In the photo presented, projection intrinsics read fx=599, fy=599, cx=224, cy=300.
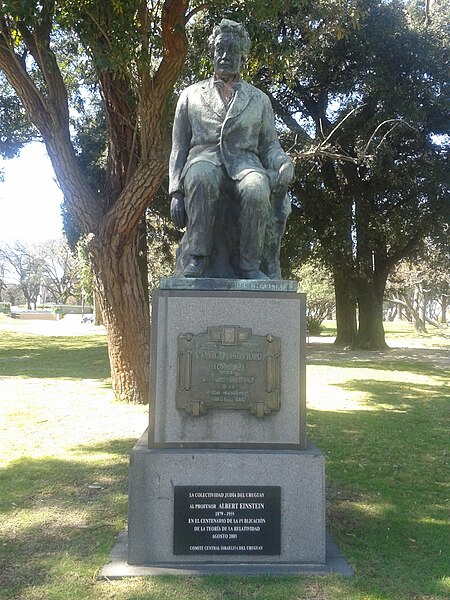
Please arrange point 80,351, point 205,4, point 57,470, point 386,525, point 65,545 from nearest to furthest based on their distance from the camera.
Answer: point 65,545 → point 386,525 → point 57,470 → point 205,4 → point 80,351

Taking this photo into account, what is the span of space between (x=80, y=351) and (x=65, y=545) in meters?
15.1

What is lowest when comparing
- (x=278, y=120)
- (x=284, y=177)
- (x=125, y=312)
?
(x=125, y=312)

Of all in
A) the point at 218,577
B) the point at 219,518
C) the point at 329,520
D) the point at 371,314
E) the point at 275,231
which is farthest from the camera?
the point at 371,314

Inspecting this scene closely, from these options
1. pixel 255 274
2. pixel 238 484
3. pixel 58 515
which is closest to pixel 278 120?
pixel 255 274

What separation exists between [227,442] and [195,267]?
3.85ft

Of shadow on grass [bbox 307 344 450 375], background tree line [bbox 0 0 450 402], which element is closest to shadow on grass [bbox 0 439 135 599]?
background tree line [bbox 0 0 450 402]

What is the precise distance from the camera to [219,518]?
3.66 meters

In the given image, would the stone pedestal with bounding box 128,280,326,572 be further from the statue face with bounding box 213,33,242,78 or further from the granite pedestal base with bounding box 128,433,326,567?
the statue face with bounding box 213,33,242,78

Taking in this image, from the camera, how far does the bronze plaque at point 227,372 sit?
3740 mm

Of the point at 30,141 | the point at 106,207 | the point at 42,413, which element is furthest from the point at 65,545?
the point at 30,141

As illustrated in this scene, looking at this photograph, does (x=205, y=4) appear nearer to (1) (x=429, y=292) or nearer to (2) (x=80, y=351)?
(2) (x=80, y=351)

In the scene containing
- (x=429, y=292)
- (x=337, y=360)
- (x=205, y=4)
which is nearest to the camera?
(x=205, y=4)

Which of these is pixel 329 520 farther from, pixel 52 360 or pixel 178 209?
pixel 52 360

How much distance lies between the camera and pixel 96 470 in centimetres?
595
